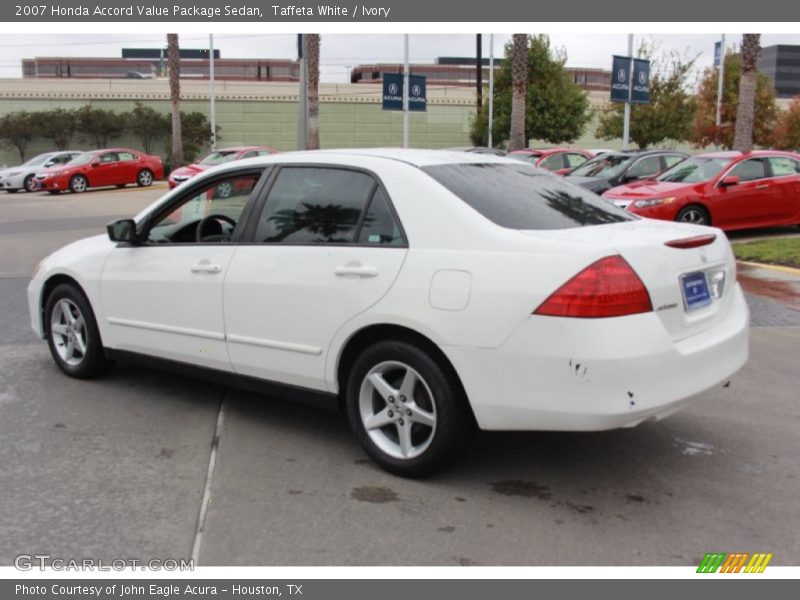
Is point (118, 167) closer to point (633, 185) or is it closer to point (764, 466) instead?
point (633, 185)

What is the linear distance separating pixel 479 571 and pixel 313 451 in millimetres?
1555

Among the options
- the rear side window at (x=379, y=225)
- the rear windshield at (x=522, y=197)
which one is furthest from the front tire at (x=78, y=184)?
the rear side window at (x=379, y=225)

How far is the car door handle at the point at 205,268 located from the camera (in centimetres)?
487

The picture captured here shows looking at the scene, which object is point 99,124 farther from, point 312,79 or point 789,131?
point 789,131

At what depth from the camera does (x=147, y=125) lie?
150 feet

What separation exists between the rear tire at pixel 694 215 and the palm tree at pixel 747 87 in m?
6.58

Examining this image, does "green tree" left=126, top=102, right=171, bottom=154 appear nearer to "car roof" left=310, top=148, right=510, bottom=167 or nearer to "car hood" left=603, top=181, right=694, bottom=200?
"car hood" left=603, top=181, right=694, bottom=200

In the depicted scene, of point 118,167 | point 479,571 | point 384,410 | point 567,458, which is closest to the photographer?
point 479,571

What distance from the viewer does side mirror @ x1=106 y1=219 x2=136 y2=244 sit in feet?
17.8

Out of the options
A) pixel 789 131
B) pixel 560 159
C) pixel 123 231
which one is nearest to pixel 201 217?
pixel 123 231

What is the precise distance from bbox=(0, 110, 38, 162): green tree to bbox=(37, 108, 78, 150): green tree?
0.43 metres

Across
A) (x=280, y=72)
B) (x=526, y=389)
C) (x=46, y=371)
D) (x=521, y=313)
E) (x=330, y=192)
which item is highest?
(x=280, y=72)

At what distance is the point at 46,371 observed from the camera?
20.5ft

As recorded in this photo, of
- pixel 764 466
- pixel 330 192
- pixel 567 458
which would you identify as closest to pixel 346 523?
pixel 567 458
